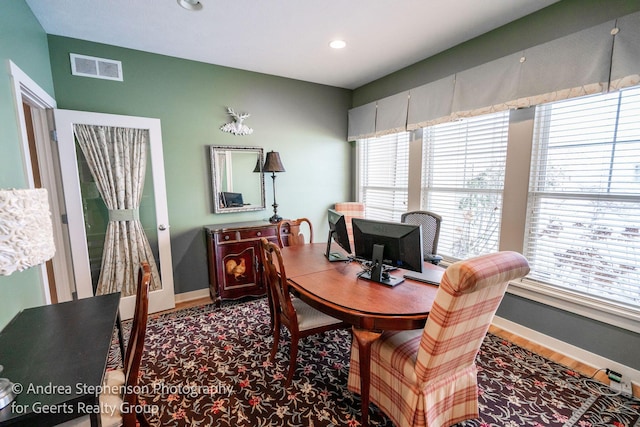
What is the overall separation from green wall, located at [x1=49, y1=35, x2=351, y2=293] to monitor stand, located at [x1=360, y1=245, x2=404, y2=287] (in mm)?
2218

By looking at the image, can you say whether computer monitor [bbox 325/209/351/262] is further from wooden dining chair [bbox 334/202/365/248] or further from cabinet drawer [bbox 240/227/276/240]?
wooden dining chair [bbox 334/202/365/248]

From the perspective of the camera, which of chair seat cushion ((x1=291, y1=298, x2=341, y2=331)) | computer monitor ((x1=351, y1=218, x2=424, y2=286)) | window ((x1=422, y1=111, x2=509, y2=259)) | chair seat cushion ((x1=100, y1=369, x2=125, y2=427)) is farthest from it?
window ((x1=422, y1=111, x2=509, y2=259))

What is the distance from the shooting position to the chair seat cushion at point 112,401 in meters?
1.17

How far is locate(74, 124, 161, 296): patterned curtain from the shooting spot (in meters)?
2.72

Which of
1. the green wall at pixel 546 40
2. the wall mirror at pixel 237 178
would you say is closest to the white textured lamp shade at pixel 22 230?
the wall mirror at pixel 237 178

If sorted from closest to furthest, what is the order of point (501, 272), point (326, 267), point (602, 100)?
point (501, 272), point (602, 100), point (326, 267)

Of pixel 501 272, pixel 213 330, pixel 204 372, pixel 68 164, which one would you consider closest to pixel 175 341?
pixel 213 330

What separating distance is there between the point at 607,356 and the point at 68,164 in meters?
4.72

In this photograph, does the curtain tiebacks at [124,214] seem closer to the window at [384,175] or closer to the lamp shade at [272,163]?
the lamp shade at [272,163]

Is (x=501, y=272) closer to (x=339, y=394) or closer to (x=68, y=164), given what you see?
(x=339, y=394)

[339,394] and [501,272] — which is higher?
[501,272]

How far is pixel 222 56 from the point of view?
3047 mm

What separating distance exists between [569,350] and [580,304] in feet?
1.32

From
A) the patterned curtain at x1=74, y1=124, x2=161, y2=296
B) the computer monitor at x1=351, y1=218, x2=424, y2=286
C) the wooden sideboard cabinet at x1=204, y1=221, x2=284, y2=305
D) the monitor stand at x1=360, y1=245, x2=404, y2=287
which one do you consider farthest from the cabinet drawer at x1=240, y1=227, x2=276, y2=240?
the monitor stand at x1=360, y1=245, x2=404, y2=287
